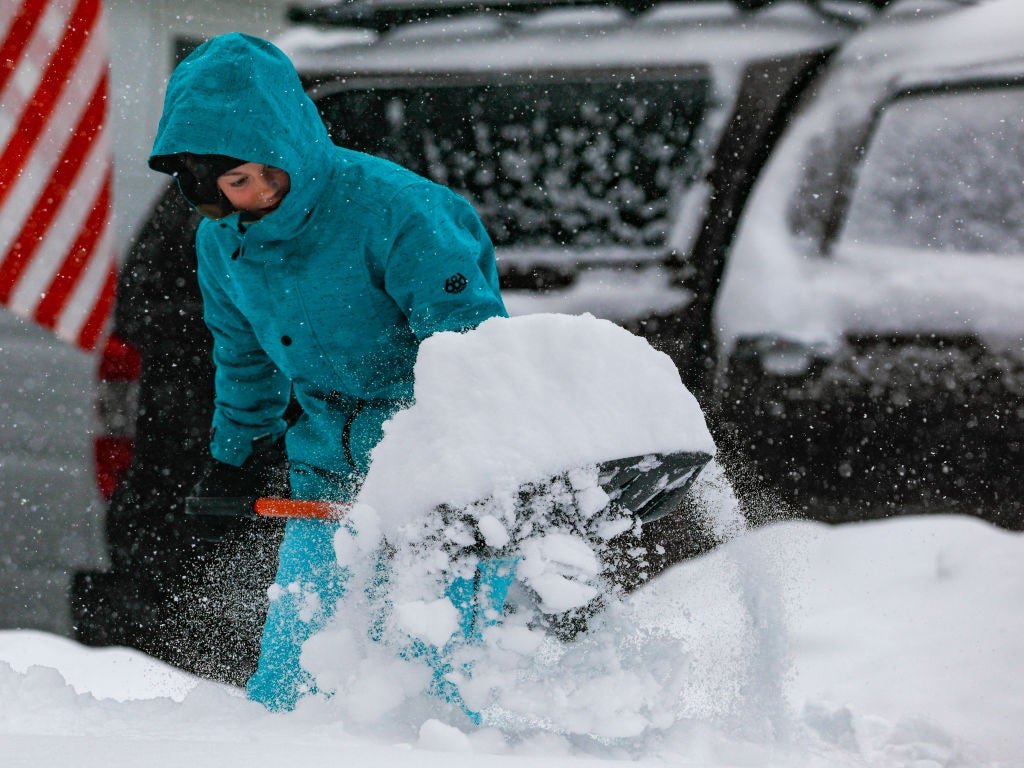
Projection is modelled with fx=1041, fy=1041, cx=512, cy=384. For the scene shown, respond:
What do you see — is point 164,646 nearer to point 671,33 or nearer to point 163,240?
point 163,240

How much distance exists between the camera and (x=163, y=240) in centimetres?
260

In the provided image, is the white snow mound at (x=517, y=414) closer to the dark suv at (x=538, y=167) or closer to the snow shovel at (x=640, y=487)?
the snow shovel at (x=640, y=487)

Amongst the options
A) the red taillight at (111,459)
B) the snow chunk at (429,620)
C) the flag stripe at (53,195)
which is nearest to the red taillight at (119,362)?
the red taillight at (111,459)

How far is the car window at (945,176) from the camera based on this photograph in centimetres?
265

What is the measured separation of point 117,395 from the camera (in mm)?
2592

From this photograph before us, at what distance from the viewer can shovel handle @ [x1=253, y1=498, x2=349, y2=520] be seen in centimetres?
150

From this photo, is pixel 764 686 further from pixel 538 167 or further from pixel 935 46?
pixel 935 46

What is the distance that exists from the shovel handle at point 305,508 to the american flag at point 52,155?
1.53 m

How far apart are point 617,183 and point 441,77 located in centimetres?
53

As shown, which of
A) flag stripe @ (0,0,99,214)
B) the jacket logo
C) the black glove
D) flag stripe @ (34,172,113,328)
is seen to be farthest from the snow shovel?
flag stripe @ (0,0,99,214)

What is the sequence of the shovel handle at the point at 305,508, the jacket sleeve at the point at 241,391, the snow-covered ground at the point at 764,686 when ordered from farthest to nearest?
1. the jacket sleeve at the point at 241,391
2. the shovel handle at the point at 305,508
3. the snow-covered ground at the point at 764,686

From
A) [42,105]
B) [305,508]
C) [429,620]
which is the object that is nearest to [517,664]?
[429,620]

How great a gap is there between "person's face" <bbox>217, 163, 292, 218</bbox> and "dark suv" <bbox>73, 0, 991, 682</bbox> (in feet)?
3.43

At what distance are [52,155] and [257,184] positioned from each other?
1.57 metres
